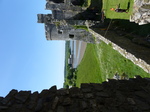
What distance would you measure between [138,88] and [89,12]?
1274cm

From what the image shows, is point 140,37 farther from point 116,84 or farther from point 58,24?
point 58,24

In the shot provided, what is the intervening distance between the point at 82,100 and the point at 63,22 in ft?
37.5

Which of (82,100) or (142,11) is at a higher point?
(142,11)

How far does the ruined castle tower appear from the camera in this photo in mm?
14500

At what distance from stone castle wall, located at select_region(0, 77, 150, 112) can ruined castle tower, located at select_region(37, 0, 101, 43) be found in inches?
424

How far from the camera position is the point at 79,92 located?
404 centimetres

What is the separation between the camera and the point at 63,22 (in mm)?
14305

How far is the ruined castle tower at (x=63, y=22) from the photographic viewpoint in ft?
47.6

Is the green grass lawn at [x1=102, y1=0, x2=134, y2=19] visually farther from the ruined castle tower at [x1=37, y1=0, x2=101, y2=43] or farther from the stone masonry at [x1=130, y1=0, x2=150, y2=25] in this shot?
the stone masonry at [x1=130, y1=0, x2=150, y2=25]

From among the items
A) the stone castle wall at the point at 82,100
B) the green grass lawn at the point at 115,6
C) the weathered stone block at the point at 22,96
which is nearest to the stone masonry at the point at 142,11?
the green grass lawn at the point at 115,6

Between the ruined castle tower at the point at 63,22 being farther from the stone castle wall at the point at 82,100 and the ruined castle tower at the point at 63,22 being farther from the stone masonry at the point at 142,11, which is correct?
the stone castle wall at the point at 82,100

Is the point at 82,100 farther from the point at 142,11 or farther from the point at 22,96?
the point at 142,11

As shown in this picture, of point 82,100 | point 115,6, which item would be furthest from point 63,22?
point 82,100

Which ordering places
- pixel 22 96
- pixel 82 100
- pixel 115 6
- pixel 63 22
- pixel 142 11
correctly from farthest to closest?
pixel 63 22, pixel 115 6, pixel 142 11, pixel 82 100, pixel 22 96
